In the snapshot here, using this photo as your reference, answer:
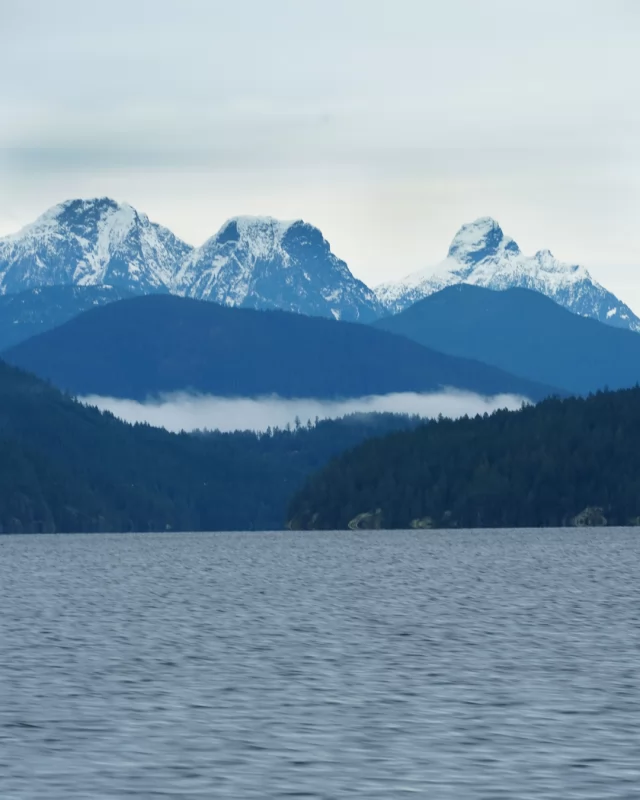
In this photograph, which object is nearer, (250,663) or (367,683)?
(367,683)

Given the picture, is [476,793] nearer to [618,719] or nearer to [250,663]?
[618,719]

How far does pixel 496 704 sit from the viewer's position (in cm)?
6856

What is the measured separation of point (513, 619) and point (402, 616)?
863cm

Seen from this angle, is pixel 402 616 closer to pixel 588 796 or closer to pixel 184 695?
pixel 184 695

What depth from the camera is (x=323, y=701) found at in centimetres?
7012

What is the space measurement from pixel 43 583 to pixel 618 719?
12748 centimetres

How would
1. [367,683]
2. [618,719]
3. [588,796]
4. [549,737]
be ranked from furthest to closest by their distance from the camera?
[367,683]
[618,719]
[549,737]
[588,796]

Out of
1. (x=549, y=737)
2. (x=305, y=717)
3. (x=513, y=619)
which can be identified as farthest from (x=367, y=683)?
(x=513, y=619)

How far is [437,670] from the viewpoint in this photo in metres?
82.0

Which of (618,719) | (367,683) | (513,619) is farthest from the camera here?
(513,619)

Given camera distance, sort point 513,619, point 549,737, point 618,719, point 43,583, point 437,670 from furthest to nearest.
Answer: point 43,583 → point 513,619 → point 437,670 → point 618,719 → point 549,737

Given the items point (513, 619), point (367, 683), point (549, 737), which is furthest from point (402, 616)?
point (549, 737)

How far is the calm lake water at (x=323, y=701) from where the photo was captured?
51688 millimetres

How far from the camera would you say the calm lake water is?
170 ft
